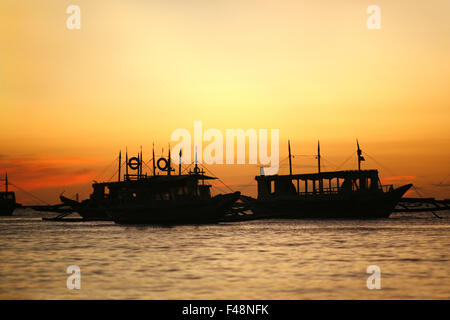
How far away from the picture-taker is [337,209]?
8688cm

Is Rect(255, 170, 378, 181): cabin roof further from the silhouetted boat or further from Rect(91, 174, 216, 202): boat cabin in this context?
the silhouetted boat

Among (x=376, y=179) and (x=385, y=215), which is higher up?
(x=376, y=179)

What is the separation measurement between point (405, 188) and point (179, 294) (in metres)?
67.8

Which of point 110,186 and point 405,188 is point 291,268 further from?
point 405,188

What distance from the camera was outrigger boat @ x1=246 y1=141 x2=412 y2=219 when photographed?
83562 mm

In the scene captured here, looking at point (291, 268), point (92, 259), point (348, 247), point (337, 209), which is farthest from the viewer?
point (337, 209)

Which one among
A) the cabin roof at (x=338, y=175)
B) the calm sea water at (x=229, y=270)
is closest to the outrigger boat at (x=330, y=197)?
the cabin roof at (x=338, y=175)

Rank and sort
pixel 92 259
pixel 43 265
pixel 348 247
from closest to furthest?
pixel 43 265 → pixel 92 259 → pixel 348 247

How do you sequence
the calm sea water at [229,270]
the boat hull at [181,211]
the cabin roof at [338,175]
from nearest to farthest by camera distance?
the calm sea water at [229,270] < the boat hull at [181,211] < the cabin roof at [338,175]

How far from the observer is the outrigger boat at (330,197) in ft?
274

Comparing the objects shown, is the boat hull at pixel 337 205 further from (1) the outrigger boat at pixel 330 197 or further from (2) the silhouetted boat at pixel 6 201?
(2) the silhouetted boat at pixel 6 201

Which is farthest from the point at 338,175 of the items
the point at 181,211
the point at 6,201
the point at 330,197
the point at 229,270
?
the point at 6,201
